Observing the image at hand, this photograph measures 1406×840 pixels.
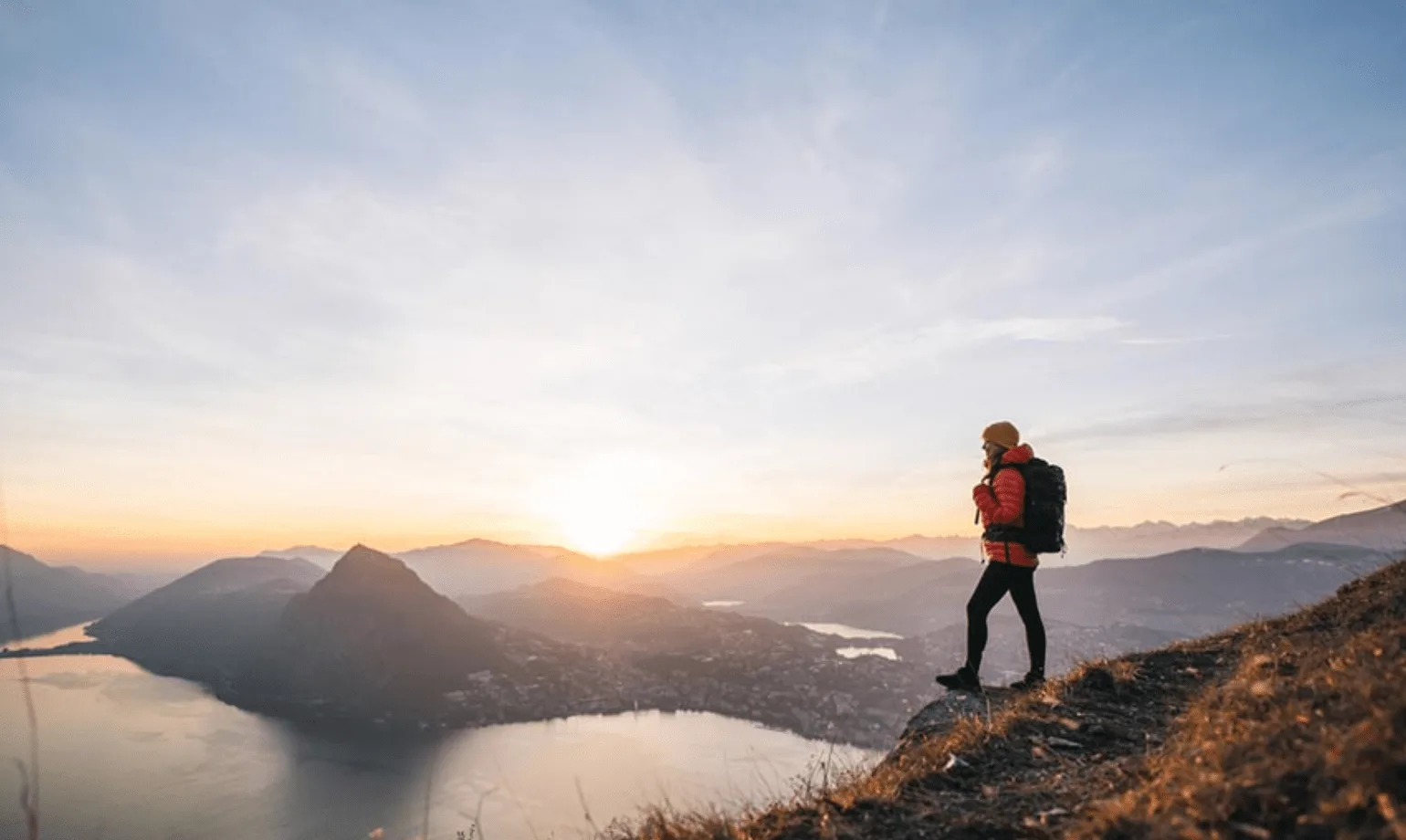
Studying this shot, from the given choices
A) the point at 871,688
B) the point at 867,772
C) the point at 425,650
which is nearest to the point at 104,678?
the point at 425,650

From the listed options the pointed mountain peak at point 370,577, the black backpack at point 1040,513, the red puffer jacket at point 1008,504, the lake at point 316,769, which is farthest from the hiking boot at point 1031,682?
the pointed mountain peak at point 370,577

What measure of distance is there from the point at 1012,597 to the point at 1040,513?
1119 millimetres

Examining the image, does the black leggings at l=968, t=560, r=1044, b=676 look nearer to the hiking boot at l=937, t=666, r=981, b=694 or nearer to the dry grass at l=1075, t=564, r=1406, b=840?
the hiking boot at l=937, t=666, r=981, b=694

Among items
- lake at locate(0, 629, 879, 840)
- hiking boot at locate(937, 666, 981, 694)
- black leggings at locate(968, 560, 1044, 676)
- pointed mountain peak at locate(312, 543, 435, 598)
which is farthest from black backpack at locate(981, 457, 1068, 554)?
pointed mountain peak at locate(312, 543, 435, 598)

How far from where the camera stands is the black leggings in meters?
7.88

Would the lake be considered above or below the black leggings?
below

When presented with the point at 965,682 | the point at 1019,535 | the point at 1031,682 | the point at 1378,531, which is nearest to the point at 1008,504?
the point at 1019,535

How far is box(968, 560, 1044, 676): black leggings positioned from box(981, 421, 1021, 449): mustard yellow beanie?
1567mm

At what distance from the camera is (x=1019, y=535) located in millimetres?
7906

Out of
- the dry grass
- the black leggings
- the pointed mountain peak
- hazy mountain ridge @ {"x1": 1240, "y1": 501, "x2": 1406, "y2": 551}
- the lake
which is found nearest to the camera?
the dry grass

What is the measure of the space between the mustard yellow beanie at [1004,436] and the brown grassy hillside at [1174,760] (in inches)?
112

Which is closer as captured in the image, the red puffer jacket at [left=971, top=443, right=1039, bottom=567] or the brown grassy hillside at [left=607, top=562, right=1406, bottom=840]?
the brown grassy hillside at [left=607, top=562, right=1406, bottom=840]

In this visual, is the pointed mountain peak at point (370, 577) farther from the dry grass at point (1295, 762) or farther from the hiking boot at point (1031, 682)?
the dry grass at point (1295, 762)

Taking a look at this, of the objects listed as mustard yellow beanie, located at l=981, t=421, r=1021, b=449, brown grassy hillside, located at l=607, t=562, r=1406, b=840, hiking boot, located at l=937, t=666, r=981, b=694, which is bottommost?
hiking boot, located at l=937, t=666, r=981, b=694
